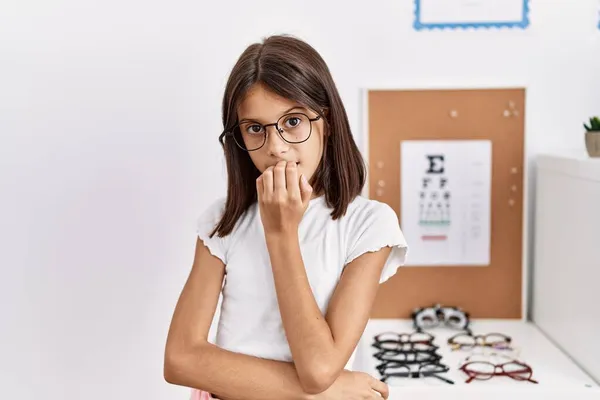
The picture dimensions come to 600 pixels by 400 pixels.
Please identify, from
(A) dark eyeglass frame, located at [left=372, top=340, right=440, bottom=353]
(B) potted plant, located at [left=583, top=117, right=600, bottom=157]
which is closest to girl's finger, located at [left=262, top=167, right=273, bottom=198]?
(A) dark eyeglass frame, located at [left=372, top=340, right=440, bottom=353]

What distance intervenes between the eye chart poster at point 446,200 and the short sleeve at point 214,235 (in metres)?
0.55

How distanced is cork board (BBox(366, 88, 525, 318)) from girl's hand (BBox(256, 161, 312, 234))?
0.59 m

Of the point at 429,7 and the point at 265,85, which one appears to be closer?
the point at 265,85

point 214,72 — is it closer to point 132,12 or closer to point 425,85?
point 132,12

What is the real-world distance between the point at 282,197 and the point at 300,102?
14cm

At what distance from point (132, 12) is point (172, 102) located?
0.21 metres

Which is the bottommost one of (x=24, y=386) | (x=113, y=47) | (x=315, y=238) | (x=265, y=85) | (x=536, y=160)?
(x=24, y=386)

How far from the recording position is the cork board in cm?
153

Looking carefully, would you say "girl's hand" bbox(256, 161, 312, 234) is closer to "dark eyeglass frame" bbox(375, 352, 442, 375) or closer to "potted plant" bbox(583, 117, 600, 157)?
"dark eyeglass frame" bbox(375, 352, 442, 375)

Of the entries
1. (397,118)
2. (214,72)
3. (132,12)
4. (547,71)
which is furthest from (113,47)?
(547,71)

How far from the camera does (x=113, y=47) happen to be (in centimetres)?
152

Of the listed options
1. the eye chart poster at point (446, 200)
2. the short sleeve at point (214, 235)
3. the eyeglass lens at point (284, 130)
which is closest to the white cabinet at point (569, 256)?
the eye chart poster at point (446, 200)

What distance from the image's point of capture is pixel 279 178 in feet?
3.24

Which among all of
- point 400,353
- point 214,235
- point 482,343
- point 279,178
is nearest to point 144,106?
point 214,235
